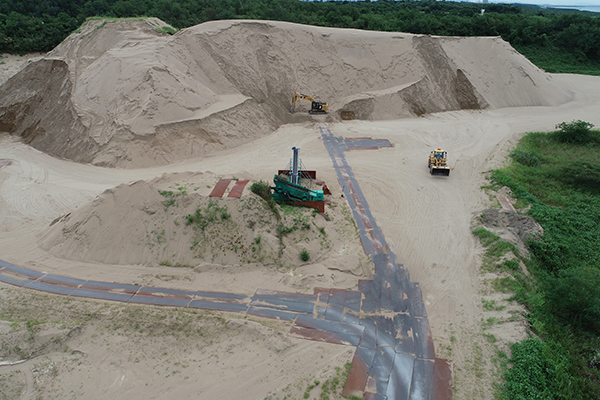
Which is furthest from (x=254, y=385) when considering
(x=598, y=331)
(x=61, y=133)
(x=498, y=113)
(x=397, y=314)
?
(x=498, y=113)

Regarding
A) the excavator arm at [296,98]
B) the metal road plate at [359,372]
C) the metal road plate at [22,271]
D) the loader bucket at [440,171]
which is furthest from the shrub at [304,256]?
the excavator arm at [296,98]

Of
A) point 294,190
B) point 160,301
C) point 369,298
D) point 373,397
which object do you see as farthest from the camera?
point 294,190

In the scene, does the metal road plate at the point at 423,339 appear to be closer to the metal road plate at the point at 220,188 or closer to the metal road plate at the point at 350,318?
the metal road plate at the point at 350,318

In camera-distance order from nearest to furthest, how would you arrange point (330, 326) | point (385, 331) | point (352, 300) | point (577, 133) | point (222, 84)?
point (385, 331), point (330, 326), point (352, 300), point (577, 133), point (222, 84)

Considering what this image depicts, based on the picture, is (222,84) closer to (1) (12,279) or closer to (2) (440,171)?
(2) (440,171)

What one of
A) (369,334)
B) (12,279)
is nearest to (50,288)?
(12,279)

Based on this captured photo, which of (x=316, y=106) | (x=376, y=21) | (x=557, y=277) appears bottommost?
(x=557, y=277)
